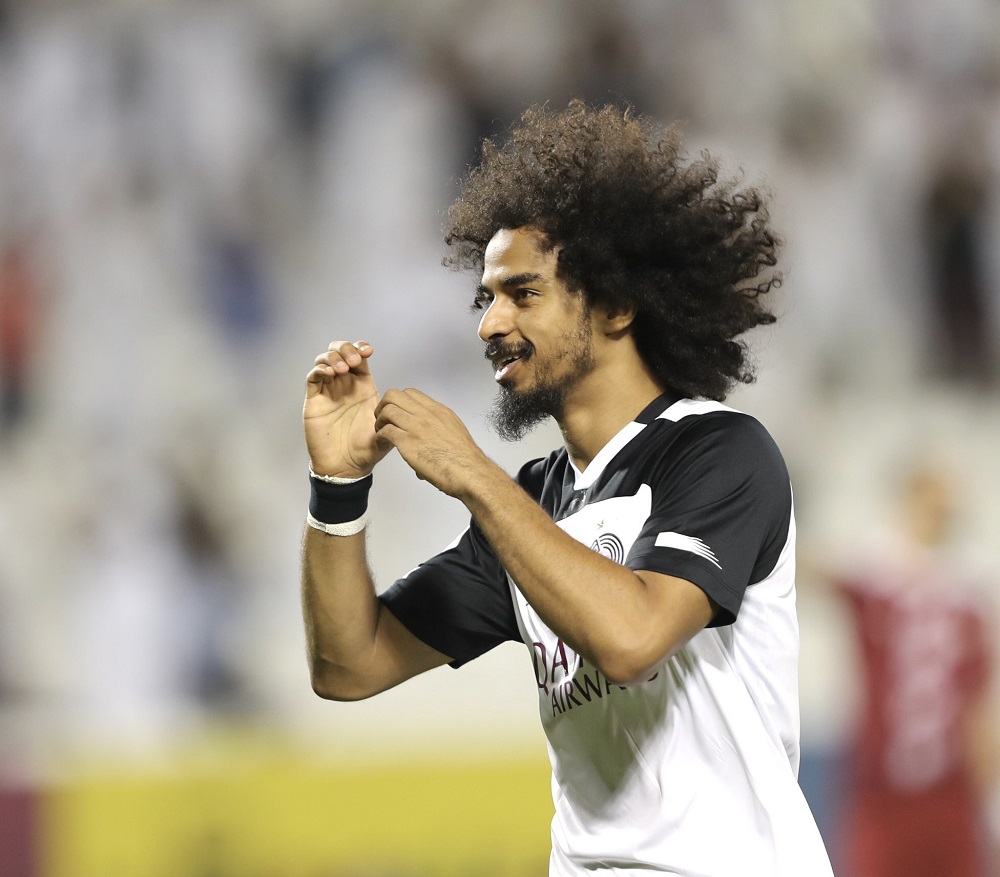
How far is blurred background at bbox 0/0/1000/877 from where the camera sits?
676cm

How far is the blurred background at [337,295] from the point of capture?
6.76 meters

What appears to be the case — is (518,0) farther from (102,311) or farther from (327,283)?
(102,311)

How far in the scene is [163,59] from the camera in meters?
8.02

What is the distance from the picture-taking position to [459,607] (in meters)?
2.87

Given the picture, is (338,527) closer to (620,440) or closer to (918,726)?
(620,440)

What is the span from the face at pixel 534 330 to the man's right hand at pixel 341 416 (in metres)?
0.27

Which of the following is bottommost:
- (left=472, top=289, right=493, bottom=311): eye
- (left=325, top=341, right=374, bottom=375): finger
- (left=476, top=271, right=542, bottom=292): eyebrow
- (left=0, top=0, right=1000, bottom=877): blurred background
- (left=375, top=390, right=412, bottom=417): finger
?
(left=375, top=390, right=412, bottom=417): finger

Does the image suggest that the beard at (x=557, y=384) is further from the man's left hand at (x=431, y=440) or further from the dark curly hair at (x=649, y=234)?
the man's left hand at (x=431, y=440)

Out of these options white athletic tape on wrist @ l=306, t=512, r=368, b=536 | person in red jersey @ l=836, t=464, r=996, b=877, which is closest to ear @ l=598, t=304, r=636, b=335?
white athletic tape on wrist @ l=306, t=512, r=368, b=536

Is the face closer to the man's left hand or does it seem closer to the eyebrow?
the eyebrow

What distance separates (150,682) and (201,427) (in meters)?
1.47

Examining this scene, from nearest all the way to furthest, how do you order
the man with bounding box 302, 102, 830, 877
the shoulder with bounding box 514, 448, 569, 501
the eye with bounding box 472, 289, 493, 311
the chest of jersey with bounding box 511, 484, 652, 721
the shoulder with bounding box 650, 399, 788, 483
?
the man with bounding box 302, 102, 830, 877, the shoulder with bounding box 650, 399, 788, 483, the chest of jersey with bounding box 511, 484, 652, 721, the shoulder with bounding box 514, 448, 569, 501, the eye with bounding box 472, 289, 493, 311

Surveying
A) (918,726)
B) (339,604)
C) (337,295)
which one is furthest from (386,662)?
(337,295)

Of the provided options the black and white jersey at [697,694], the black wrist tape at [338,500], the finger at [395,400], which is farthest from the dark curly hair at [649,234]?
the black wrist tape at [338,500]
